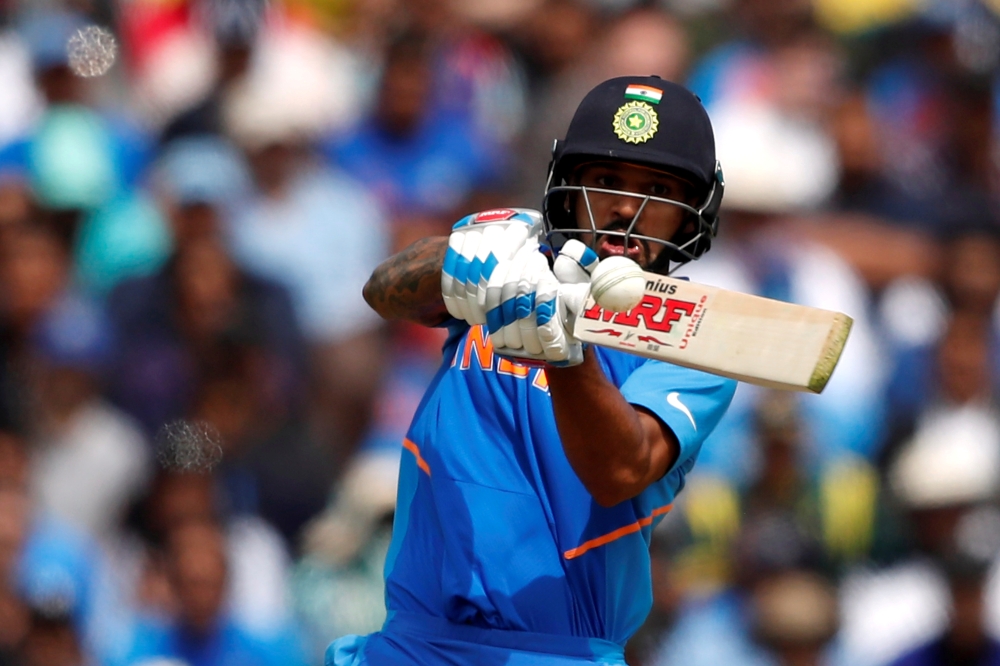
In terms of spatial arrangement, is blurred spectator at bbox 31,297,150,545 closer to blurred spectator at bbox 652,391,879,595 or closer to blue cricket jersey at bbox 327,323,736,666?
blurred spectator at bbox 652,391,879,595

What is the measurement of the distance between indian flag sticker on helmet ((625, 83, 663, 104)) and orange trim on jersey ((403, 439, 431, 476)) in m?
0.98

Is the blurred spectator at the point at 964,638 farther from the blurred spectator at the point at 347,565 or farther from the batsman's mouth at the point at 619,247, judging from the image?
the batsman's mouth at the point at 619,247


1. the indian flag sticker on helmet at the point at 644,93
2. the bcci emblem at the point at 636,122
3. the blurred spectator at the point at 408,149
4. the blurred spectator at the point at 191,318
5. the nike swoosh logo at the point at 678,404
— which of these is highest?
the indian flag sticker on helmet at the point at 644,93

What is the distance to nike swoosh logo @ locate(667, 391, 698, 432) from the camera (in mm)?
3574

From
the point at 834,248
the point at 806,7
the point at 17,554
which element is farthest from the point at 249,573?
the point at 806,7

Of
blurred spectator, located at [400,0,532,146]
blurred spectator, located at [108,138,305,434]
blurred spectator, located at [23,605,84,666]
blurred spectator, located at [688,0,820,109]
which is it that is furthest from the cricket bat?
blurred spectator, located at [688,0,820,109]

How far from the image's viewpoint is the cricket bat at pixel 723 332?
9.93 feet

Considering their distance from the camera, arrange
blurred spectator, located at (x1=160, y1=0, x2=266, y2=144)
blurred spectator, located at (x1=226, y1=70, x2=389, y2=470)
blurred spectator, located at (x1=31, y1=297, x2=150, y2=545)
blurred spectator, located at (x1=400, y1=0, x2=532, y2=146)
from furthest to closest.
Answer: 1. blurred spectator, located at (x1=400, y1=0, x2=532, y2=146)
2. blurred spectator, located at (x1=160, y1=0, x2=266, y2=144)
3. blurred spectator, located at (x1=226, y1=70, x2=389, y2=470)
4. blurred spectator, located at (x1=31, y1=297, x2=150, y2=545)

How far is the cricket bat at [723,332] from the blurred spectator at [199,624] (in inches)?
152

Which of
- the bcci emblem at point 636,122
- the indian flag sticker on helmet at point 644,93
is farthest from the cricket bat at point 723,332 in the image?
the indian flag sticker on helmet at point 644,93

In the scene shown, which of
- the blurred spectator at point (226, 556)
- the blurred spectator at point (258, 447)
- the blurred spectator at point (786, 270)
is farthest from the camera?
the blurred spectator at point (786, 270)

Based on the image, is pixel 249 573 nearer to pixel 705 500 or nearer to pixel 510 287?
pixel 705 500

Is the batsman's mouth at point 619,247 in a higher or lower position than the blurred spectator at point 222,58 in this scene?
higher

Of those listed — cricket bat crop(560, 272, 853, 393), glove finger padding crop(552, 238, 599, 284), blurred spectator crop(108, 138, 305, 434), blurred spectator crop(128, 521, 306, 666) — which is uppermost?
glove finger padding crop(552, 238, 599, 284)
